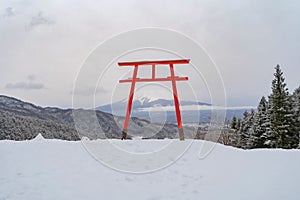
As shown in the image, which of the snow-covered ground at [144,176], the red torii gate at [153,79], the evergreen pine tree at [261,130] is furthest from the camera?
the evergreen pine tree at [261,130]

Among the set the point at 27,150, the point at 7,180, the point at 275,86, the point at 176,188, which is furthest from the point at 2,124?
the point at 275,86

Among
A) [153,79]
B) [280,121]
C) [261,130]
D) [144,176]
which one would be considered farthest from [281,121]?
[144,176]

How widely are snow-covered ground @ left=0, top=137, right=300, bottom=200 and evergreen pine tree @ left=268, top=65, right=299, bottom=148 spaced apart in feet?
52.2

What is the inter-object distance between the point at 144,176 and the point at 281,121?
1911 cm

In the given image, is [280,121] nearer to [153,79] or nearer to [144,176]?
[153,79]

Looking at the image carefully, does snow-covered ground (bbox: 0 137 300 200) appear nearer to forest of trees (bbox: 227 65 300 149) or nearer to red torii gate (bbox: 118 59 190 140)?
red torii gate (bbox: 118 59 190 140)

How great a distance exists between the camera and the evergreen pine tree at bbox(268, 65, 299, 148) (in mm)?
20703

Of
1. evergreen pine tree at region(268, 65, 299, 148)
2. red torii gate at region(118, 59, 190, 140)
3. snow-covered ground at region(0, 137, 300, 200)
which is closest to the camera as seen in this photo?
snow-covered ground at region(0, 137, 300, 200)

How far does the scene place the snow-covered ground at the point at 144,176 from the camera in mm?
4453

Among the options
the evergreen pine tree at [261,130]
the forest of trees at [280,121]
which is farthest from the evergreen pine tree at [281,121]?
the evergreen pine tree at [261,130]

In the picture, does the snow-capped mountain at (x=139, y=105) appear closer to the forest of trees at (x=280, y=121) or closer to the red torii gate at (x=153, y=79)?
the red torii gate at (x=153, y=79)

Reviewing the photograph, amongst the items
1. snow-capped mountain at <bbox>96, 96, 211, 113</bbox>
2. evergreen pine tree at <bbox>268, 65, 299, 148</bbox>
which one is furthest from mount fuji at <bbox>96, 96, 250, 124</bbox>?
evergreen pine tree at <bbox>268, 65, 299, 148</bbox>

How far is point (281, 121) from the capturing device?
823 inches

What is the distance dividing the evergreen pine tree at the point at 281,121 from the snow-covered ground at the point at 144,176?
1590 cm
